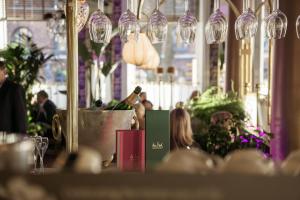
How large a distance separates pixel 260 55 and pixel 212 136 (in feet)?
20.9

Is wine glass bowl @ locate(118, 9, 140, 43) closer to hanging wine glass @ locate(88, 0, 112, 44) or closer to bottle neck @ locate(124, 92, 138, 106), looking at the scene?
hanging wine glass @ locate(88, 0, 112, 44)

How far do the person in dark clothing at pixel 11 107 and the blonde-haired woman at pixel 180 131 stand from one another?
126 cm

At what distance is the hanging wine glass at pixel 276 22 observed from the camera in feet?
8.86

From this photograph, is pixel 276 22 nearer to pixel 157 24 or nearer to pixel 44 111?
pixel 157 24

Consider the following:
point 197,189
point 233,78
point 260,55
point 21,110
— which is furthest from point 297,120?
point 260,55

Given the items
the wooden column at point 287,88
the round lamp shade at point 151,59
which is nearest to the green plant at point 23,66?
the round lamp shade at point 151,59

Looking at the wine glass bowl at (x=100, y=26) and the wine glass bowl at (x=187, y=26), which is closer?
the wine glass bowl at (x=100, y=26)

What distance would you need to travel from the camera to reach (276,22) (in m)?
2.71

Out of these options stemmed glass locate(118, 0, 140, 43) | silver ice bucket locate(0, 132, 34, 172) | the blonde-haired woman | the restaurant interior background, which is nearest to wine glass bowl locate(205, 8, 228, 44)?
stemmed glass locate(118, 0, 140, 43)

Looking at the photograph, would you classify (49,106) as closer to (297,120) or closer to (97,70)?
(97,70)

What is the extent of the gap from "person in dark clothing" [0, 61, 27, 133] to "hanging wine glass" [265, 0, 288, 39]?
2060mm

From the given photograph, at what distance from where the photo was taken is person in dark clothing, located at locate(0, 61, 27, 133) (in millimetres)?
4082

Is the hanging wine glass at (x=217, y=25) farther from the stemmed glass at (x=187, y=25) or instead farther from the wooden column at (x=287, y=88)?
the wooden column at (x=287, y=88)

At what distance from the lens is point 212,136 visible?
2.95 m
